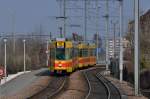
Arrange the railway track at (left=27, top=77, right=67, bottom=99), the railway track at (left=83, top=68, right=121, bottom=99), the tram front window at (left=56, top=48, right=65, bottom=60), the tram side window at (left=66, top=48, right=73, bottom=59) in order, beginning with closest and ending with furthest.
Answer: the railway track at (left=27, top=77, right=67, bottom=99), the railway track at (left=83, top=68, right=121, bottom=99), the tram front window at (left=56, top=48, right=65, bottom=60), the tram side window at (left=66, top=48, right=73, bottom=59)

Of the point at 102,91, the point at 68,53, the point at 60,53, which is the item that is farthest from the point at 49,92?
the point at 68,53

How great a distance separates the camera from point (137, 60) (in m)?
31.3

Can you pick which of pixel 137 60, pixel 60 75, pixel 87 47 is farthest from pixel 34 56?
pixel 137 60

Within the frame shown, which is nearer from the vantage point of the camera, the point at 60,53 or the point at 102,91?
the point at 102,91

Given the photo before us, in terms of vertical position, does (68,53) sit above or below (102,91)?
above

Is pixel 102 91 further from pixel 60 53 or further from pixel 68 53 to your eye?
pixel 68 53

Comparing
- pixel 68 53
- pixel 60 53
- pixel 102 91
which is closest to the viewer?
pixel 102 91

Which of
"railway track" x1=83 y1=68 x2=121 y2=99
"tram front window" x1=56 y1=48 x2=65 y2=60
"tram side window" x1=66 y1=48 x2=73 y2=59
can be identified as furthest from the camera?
"tram side window" x1=66 y1=48 x2=73 y2=59

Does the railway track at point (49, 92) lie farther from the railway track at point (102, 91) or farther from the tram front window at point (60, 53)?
the tram front window at point (60, 53)

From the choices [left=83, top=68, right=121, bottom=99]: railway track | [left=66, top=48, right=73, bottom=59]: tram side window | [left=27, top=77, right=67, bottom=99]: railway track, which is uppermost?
[left=66, top=48, right=73, bottom=59]: tram side window

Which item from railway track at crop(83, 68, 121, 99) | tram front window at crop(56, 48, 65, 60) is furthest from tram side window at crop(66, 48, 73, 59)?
railway track at crop(83, 68, 121, 99)

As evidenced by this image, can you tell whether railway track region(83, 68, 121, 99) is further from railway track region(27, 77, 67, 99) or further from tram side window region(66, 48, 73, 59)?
tram side window region(66, 48, 73, 59)

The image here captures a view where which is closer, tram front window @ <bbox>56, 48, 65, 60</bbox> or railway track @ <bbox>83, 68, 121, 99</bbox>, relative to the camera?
→ railway track @ <bbox>83, 68, 121, 99</bbox>

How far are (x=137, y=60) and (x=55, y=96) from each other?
5.19m
